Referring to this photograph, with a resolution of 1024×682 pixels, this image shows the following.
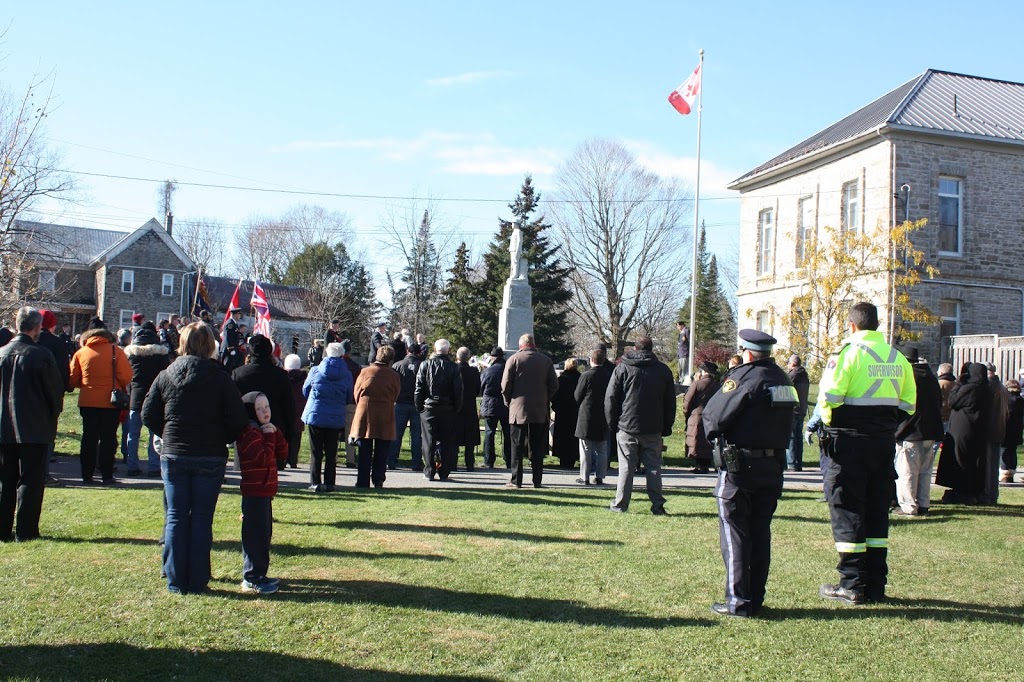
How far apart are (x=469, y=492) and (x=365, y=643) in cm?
654

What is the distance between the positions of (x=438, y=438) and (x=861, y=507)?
285 inches

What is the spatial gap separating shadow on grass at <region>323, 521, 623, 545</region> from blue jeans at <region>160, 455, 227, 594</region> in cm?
270

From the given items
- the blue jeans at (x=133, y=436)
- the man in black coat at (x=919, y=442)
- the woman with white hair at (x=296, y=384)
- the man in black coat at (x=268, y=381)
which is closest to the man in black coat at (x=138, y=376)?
the blue jeans at (x=133, y=436)

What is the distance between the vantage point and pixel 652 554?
8.30 metres

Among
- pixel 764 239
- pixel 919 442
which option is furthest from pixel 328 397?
pixel 764 239

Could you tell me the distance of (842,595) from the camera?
273 inches

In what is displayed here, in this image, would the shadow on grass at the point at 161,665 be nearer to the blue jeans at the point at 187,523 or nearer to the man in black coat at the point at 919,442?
the blue jeans at the point at 187,523

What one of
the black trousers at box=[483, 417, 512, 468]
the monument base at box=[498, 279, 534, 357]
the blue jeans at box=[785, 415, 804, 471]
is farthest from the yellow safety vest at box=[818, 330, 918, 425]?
the monument base at box=[498, 279, 534, 357]

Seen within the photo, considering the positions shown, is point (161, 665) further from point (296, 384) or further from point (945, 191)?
point (945, 191)

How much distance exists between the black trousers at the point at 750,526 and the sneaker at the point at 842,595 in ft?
2.71

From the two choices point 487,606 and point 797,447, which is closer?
point 487,606

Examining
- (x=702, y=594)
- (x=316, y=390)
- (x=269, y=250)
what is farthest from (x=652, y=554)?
(x=269, y=250)

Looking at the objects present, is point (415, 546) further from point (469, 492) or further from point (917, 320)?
point (917, 320)

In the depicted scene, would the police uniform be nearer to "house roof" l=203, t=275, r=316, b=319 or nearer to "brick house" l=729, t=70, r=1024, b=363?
"brick house" l=729, t=70, r=1024, b=363
